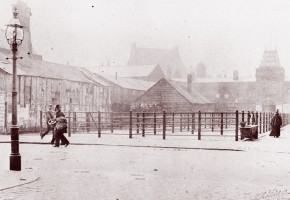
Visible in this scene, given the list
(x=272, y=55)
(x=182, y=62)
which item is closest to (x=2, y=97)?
(x=272, y=55)

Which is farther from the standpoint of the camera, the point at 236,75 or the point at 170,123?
the point at 236,75

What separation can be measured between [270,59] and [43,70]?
250ft

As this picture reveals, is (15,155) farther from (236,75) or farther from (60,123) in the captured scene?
(236,75)

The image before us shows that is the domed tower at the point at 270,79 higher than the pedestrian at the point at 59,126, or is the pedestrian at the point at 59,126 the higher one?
the domed tower at the point at 270,79

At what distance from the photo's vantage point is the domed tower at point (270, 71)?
97.9 m

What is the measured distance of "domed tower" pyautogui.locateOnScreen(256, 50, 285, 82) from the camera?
97938mm

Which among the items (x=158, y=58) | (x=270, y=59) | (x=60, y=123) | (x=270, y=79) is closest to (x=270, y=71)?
(x=270, y=79)

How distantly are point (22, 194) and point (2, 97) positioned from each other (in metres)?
22.3
